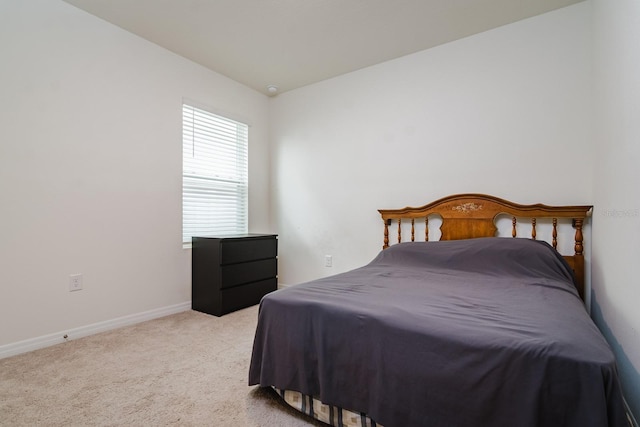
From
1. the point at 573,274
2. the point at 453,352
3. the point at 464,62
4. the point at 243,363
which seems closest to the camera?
the point at 453,352

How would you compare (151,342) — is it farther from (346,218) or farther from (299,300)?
(346,218)

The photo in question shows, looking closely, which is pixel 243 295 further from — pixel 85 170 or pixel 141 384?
pixel 85 170

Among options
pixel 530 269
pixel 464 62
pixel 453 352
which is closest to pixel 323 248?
pixel 530 269

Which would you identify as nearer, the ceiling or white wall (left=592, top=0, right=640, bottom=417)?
white wall (left=592, top=0, right=640, bottom=417)

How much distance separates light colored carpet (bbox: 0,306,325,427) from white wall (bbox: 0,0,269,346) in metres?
0.38

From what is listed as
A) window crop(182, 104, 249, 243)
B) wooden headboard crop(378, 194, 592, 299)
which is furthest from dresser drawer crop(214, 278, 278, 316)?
wooden headboard crop(378, 194, 592, 299)

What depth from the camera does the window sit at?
313 cm

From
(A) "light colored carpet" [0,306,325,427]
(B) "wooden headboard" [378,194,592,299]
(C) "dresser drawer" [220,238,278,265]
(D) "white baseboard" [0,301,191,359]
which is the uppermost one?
(B) "wooden headboard" [378,194,592,299]

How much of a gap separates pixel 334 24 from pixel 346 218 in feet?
5.84

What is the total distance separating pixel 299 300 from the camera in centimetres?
148

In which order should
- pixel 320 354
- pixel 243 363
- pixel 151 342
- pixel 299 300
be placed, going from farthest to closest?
pixel 151 342
pixel 243 363
pixel 299 300
pixel 320 354

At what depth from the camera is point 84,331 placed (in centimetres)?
235

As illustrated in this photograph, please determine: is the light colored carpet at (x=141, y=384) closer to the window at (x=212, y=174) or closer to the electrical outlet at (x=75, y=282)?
the electrical outlet at (x=75, y=282)

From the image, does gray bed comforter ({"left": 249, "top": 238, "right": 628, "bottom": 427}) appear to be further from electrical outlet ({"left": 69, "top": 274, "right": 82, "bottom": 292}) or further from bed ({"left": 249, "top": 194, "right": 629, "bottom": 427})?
electrical outlet ({"left": 69, "top": 274, "right": 82, "bottom": 292})
